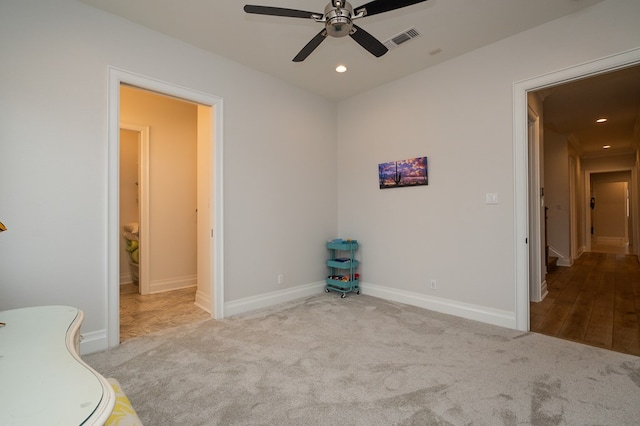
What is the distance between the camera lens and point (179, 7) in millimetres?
2516

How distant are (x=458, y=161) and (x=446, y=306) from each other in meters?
1.68

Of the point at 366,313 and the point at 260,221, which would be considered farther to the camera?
the point at 260,221

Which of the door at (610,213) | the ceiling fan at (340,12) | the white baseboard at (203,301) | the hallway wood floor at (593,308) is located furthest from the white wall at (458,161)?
the door at (610,213)

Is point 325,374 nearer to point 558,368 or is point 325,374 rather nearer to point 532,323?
→ point 558,368

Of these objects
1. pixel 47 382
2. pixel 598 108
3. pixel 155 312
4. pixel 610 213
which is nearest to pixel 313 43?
pixel 47 382

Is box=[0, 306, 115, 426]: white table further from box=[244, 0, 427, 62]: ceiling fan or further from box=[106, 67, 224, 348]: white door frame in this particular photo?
box=[244, 0, 427, 62]: ceiling fan

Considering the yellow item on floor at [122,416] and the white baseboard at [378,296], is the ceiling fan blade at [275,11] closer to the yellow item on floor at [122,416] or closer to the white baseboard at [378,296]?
the yellow item on floor at [122,416]

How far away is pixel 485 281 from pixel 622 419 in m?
1.56

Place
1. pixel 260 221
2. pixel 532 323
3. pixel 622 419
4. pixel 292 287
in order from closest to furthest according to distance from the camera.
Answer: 1. pixel 622 419
2. pixel 532 323
3. pixel 260 221
4. pixel 292 287

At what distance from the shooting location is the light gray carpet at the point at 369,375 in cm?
169

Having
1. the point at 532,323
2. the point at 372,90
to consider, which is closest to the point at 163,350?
the point at 532,323

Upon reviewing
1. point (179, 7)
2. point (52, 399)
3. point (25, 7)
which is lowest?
point (52, 399)

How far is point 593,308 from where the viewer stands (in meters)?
3.52

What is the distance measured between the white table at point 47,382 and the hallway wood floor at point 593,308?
139 inches
